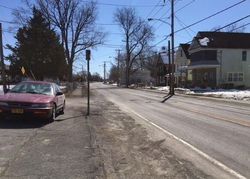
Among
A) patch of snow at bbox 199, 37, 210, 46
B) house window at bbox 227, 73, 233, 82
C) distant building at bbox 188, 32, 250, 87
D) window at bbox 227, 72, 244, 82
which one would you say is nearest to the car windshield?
distant building at bbox 188, 32, 250, 87

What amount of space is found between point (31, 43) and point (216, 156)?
49595 millimetres

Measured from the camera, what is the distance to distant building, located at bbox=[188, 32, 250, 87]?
2603 inches

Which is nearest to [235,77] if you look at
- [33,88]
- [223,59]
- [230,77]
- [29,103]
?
[230,77]

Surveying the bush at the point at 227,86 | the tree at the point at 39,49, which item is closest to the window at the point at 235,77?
the bush at the point at 227,86

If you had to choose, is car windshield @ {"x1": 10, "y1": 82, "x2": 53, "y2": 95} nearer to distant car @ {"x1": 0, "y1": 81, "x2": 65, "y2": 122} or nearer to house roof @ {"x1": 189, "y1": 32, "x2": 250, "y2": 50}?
distant car @ {"x1": 0, "y1": 81, "x2": 65, "y2": 122}

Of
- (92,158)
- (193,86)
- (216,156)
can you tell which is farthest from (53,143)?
(193,86)

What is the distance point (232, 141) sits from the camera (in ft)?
38.0

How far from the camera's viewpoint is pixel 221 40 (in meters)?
67.3

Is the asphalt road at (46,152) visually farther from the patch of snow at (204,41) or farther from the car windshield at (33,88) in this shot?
the patch of snow at (204,41)

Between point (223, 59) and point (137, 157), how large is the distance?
193 feet

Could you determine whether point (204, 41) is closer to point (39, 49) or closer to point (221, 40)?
point (221, 40)

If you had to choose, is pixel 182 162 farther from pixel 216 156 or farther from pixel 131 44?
pixel 131 44

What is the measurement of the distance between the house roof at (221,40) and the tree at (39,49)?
20455 millimetres

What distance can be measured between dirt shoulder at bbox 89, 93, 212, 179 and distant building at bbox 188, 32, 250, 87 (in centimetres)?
5394
